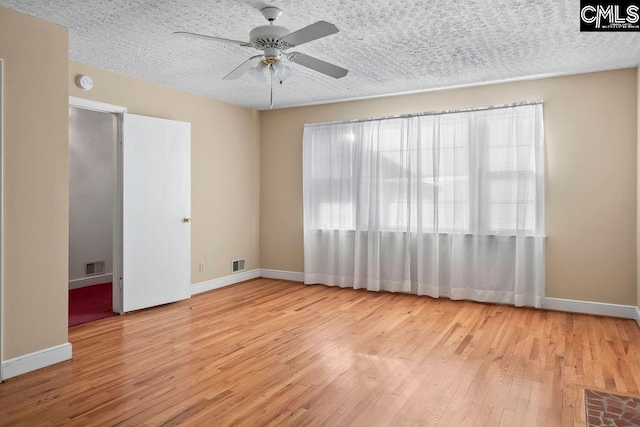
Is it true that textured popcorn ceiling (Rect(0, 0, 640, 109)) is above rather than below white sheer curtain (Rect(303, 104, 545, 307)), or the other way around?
above

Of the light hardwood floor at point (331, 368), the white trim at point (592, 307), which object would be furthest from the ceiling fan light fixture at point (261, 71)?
the white trim at point (592, 307)

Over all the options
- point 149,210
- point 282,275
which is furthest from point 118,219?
point 282,275

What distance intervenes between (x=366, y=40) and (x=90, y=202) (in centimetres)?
466

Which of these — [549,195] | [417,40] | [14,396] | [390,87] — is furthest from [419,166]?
[14,396]

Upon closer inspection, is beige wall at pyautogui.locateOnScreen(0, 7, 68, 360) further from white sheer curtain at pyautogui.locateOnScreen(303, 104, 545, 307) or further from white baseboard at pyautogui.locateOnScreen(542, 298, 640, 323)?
white baseboard at pyautogui.locateOnScreen(542, 298, 640, 323)

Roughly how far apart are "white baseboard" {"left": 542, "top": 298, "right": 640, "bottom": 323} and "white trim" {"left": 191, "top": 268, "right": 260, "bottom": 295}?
3.84 meters

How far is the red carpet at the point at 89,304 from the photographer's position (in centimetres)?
438

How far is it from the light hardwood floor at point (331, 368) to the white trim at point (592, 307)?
16 centimetres

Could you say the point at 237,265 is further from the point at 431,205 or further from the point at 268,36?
the point at 268,36

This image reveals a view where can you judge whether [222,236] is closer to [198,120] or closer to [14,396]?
[198,120]

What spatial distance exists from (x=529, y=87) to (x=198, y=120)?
3899mm

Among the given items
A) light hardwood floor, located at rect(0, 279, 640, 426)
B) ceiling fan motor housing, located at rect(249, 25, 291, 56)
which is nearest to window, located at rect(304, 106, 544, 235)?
light hardwood floor, located at rect(0, 279, 640, 426)

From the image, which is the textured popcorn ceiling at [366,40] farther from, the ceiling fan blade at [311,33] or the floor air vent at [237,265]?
the floor air vent at [237,265]

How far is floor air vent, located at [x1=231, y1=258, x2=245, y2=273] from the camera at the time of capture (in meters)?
6.12
